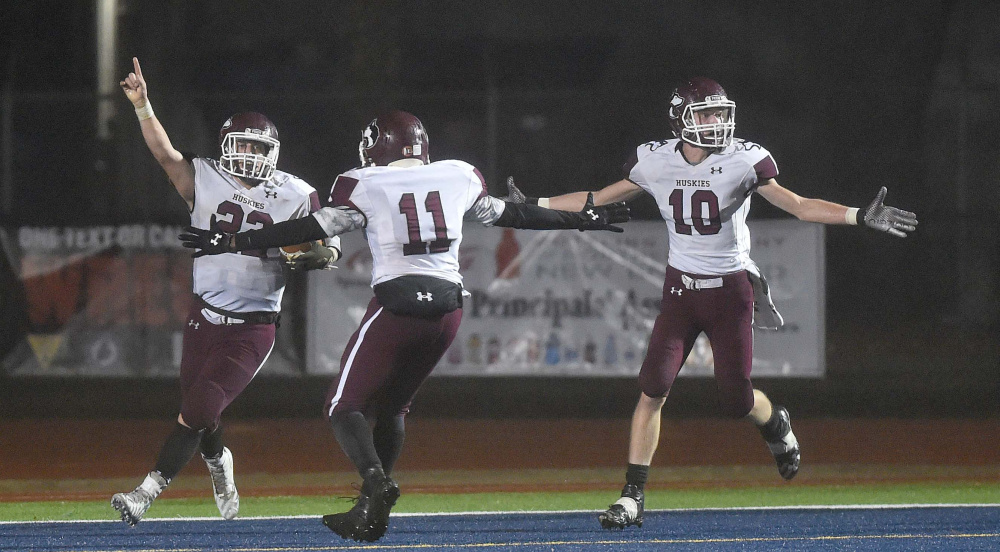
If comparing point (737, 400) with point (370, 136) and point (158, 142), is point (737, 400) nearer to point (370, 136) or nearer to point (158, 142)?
point (370, 136)

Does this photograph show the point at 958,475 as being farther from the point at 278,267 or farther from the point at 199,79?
the point at 199,79

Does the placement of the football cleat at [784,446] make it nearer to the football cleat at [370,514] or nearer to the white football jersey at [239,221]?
the football cleat at [370,514]

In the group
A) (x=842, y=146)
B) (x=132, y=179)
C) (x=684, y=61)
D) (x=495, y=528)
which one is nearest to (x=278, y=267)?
(x=495, y=528)

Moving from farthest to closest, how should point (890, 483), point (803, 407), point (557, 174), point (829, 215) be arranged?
1. point (557, 174)
2. point (803, 407)
3. point (890, 483)
4. point (829, 215)

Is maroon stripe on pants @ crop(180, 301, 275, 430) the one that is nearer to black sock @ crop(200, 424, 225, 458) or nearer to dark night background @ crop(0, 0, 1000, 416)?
black sock @ crop(200, 424, 225, 458)

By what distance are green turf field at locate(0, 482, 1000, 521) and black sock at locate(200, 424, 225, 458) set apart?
725 mm

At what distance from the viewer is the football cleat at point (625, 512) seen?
246 inches

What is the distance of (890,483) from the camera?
8.48m

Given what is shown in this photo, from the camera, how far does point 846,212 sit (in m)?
6.20

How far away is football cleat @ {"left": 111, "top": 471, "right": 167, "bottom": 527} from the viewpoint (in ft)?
19.3

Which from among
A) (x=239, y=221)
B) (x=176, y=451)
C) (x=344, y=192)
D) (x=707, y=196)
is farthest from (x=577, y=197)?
(x=176, y=451)

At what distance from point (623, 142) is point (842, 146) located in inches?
89.0

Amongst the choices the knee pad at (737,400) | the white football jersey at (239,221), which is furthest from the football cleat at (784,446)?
the white football jersey at (239,221)

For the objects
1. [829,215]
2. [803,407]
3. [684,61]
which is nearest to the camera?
[829,215]
